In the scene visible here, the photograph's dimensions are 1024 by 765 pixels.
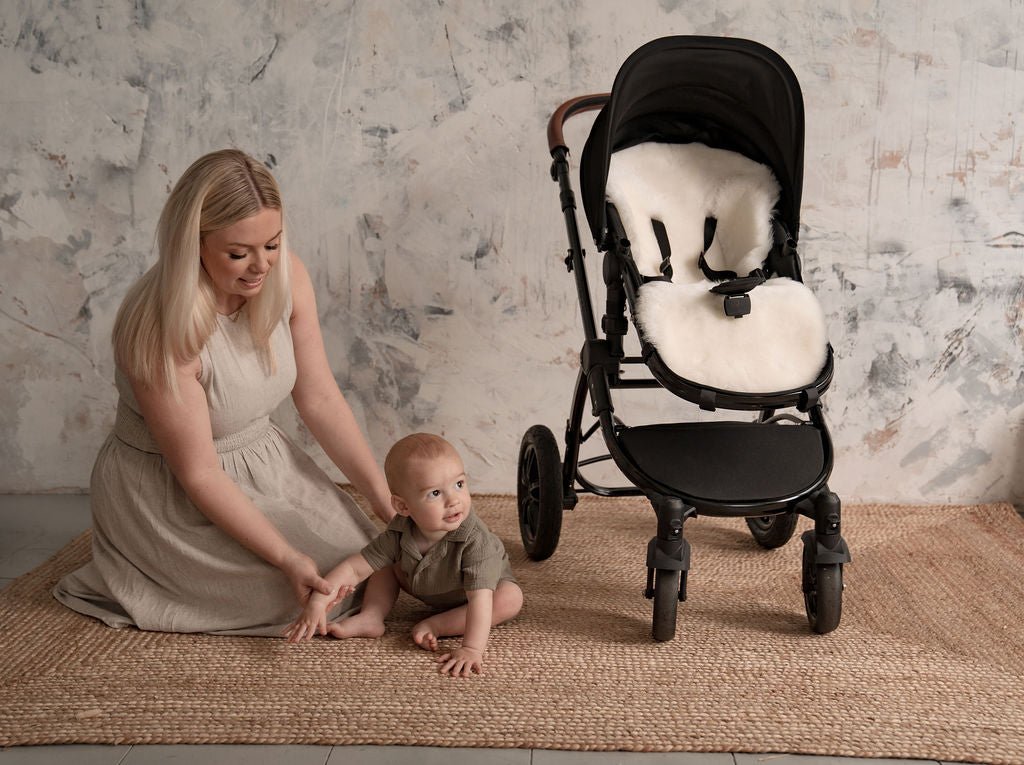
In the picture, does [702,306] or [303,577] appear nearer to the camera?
[303,577]

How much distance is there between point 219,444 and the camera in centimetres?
205

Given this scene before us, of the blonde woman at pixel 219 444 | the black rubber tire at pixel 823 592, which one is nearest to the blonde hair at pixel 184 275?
the blonde woman at pixel 219 444

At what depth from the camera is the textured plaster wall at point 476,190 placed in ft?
8.31

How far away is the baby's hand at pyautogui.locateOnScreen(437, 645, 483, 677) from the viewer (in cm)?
182

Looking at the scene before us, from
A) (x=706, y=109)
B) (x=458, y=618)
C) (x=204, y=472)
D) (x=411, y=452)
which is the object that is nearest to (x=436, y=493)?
(x=411, y=452)

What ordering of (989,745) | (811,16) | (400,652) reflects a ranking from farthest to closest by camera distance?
1. (811,16)
2. (400,652)
3. (989,745)

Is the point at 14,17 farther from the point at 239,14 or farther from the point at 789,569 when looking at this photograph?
the point at 789,569

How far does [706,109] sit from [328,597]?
134 cm

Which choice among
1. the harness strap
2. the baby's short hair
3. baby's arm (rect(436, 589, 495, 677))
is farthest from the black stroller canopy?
baby's arm (rect(436, 589, 495, 677))

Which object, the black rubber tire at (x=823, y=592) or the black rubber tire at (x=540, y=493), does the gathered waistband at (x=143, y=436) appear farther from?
the black rubber tire at (x=823, y=592)

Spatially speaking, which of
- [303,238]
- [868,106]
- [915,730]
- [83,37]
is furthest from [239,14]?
[915,730]

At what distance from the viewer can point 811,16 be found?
250 cm

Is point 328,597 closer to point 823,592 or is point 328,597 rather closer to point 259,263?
point 259,263

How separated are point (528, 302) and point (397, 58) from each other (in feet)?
2.44
